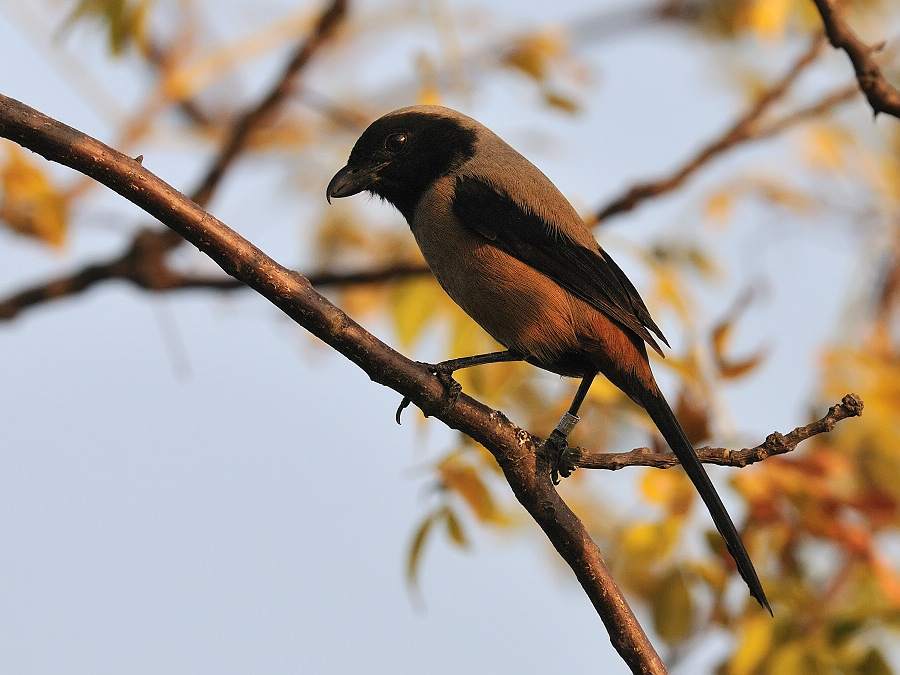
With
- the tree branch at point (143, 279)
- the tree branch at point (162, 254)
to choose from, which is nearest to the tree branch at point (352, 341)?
the tree branch at point (143, 279)

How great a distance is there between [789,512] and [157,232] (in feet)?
9.77

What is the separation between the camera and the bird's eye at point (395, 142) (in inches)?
156

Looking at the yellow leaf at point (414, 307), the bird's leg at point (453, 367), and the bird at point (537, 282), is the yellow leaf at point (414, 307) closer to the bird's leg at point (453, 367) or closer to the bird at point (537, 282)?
the bird at point (537, 282)

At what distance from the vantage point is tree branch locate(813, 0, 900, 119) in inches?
117

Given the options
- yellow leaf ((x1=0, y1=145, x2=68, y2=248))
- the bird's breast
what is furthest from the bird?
yellow leaf ((x1=0, y1=145, x2=68, y2=248))

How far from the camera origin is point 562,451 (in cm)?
294

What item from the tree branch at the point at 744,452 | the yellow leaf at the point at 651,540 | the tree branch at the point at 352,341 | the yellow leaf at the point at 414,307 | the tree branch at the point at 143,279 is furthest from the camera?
the tree branch at the point at 143,279

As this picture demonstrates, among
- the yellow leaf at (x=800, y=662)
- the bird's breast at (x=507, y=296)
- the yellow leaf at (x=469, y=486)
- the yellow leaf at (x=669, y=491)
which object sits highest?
the bird's breast at (x=507, y=296)

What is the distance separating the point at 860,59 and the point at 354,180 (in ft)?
6.16

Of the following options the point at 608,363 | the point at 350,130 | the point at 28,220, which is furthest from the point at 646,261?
the point at 28,220

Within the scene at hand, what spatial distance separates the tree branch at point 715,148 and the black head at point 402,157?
2.24 feet

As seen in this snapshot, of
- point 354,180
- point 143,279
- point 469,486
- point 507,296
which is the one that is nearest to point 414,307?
Result: point 354,180

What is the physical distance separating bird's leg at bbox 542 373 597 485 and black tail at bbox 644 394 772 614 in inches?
10.3

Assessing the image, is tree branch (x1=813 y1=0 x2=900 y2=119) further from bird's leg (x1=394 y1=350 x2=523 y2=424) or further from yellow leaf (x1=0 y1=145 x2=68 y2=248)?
yellow leaf (x1=0 y1=145 x2=68 y2=248)
